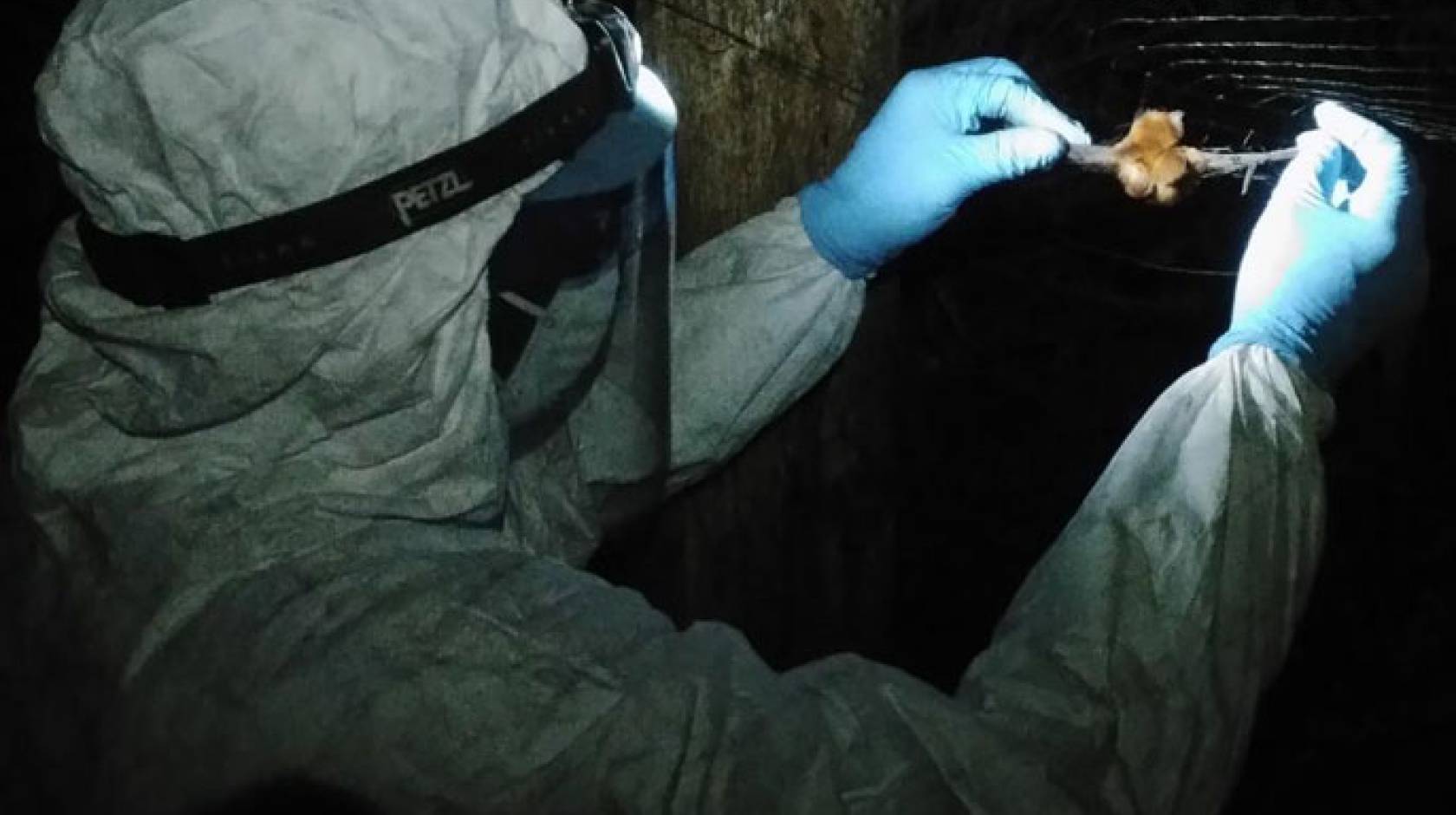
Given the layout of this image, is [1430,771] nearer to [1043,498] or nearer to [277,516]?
[1043,498]

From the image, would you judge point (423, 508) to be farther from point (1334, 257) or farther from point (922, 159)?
point (1334, 257)

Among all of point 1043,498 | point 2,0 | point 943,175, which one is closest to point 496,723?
point 943,175

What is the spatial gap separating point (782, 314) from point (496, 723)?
42.4 inches

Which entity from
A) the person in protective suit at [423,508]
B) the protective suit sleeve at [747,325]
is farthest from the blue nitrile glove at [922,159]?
the person in protective suit at [423,508]

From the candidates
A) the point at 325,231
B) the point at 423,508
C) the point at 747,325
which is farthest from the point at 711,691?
the point at 747,325

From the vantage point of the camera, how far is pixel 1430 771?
3488 millimetres

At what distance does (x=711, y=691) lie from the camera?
1444 millimetres

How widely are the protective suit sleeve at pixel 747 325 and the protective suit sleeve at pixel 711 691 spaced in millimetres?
722

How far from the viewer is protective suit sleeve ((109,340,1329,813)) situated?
1.39 meters

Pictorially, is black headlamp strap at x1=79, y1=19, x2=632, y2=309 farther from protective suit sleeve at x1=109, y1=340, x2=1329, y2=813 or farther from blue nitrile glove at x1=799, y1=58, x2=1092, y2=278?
blue nitrile glove at x1=799, y1=58, x2=1092, y2=278

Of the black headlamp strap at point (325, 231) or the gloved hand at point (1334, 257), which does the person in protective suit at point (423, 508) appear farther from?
the gloved hand at point (1334, 257)

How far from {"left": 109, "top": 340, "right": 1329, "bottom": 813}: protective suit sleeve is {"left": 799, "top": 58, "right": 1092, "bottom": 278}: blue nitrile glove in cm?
78

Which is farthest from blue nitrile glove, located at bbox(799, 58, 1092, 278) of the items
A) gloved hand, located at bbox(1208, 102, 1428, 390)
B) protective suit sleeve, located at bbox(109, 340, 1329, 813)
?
protective suit sleeve, located at bbox(109, 340, 1329, 813)

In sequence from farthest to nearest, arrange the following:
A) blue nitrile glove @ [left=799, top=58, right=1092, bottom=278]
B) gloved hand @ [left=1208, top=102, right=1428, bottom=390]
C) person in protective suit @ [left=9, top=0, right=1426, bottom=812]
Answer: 1. blue nitrile glove @ [left=799, top=58, right=1092, bottom=278]
2. gloved hand @ [left=1208, top=102, right=1428, bottom=390]
3. person in protective suit @ [left=9, top=0, right=1426, bottom=812]
